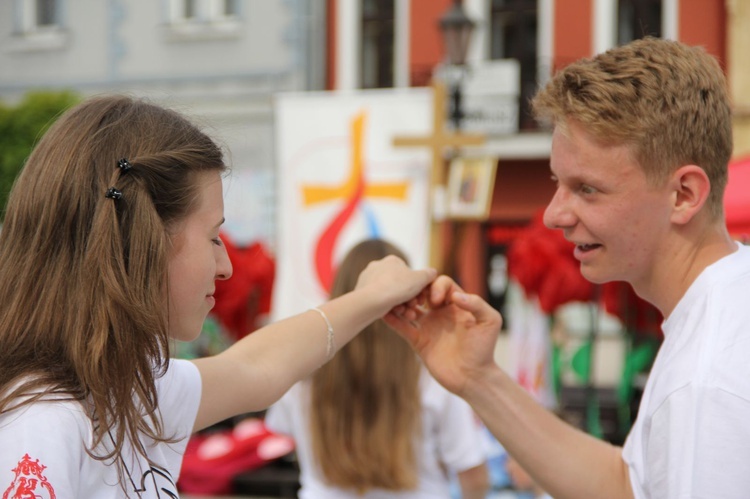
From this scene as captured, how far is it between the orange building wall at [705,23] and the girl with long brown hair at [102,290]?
13358mm

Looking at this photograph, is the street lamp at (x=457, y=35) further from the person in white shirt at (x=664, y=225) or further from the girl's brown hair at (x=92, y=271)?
the girl's brown hair at (x=92, y=271)

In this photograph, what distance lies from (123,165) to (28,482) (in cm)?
48

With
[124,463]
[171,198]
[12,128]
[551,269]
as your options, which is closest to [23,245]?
[171,198]

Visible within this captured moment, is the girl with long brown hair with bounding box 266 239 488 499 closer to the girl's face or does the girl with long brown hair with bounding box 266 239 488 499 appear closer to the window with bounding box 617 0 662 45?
the girl's face

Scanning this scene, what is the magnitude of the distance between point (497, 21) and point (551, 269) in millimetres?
10336

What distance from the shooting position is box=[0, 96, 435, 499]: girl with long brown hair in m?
1.37

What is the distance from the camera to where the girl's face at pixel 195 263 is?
1.60 metres

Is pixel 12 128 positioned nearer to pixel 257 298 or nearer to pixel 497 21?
pixel 497 21

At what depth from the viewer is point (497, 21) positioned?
15516mm

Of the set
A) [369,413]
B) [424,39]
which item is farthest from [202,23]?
[369,413]

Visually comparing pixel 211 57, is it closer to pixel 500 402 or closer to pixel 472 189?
pixel 472 189

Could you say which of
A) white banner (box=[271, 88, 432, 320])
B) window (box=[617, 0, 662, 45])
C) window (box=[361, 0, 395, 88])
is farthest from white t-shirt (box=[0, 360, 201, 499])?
window (box=[361, 0, 395, 88])

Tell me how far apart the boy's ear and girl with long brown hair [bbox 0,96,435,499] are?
2.62 feet

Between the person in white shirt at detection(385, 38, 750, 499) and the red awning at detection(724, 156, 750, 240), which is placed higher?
the person in white shirt at detection(385, 38, 750, 499)
